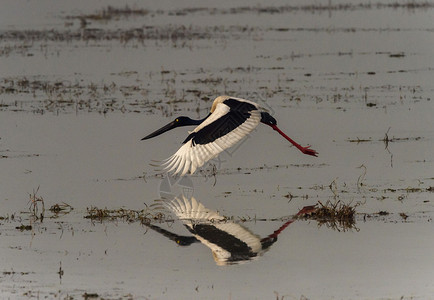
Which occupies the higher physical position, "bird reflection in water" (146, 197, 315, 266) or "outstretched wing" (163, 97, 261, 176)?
"outstretched wing" (163, 97, 261, 176)

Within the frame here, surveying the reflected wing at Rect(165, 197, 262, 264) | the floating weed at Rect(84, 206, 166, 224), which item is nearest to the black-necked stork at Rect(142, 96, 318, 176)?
the reflected wing at Rect(165, 197, 262, 264)

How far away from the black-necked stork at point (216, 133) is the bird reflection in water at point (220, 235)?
41cm

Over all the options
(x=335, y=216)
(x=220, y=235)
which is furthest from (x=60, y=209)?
(x=335, y=216)

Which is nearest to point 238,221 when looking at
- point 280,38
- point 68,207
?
point 68,207

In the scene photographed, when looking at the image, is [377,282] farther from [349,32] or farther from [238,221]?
[349,32]

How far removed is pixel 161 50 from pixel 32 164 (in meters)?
9.96

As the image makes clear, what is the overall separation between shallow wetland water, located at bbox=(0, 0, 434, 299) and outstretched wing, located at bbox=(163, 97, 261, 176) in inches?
16.5

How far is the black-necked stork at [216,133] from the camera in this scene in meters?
9.29

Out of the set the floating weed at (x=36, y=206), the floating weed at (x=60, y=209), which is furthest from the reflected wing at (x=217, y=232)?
the floating weed at (x=36, y=206)

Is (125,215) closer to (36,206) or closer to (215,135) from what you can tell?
(36,206)

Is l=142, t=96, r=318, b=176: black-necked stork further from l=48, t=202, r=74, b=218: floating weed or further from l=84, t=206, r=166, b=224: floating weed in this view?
l=48, t=202, r=74, b=218: floating weed

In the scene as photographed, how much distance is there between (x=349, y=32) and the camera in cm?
2286

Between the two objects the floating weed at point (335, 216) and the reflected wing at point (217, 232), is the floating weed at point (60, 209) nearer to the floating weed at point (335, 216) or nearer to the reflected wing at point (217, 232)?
the reflected wing at point (217, 232)

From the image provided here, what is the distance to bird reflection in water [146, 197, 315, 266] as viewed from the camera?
302 inches
